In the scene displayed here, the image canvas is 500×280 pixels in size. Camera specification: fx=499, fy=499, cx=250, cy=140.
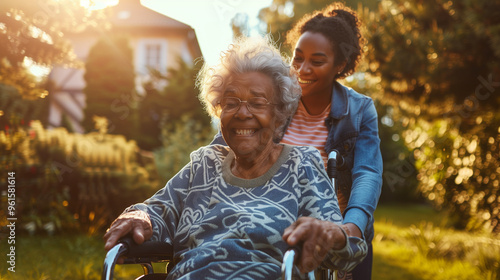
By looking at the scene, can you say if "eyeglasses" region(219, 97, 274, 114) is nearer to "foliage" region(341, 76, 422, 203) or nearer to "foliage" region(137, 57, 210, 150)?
"foliage" region(341, 76, 422, 203)

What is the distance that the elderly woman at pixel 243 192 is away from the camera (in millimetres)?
1879

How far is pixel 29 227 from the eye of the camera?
5.32 meters

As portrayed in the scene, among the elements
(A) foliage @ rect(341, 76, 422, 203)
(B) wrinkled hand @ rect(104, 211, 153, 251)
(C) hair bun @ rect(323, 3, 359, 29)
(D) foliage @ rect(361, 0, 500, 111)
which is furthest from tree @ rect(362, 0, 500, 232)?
(B) wrinkled hand @ rect(104, 211, 153, 251)

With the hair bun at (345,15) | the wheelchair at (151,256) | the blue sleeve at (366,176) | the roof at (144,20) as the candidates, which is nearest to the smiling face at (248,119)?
the wheelchair at (151,256)

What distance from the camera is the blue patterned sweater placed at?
6.08 ft

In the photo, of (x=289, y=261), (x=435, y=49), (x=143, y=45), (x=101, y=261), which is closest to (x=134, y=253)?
(x=289, y=261)

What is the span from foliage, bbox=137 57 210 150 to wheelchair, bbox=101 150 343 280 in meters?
11.2

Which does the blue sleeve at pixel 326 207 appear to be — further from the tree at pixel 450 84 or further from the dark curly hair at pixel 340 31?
the tree at pixel 450 84

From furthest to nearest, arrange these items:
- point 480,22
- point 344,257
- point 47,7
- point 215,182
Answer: point 480,22, point 47,7, point 215,182, point 344,257

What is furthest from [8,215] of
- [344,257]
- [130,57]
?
[130,57]

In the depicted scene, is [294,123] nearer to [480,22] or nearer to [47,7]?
[47,7]

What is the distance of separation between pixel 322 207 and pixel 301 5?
1533 cm

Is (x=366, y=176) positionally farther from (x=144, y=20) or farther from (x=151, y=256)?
(x=144, y=20)

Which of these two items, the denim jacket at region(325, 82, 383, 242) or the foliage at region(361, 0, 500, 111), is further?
the foliage at region(361, 0, 500, 111)
